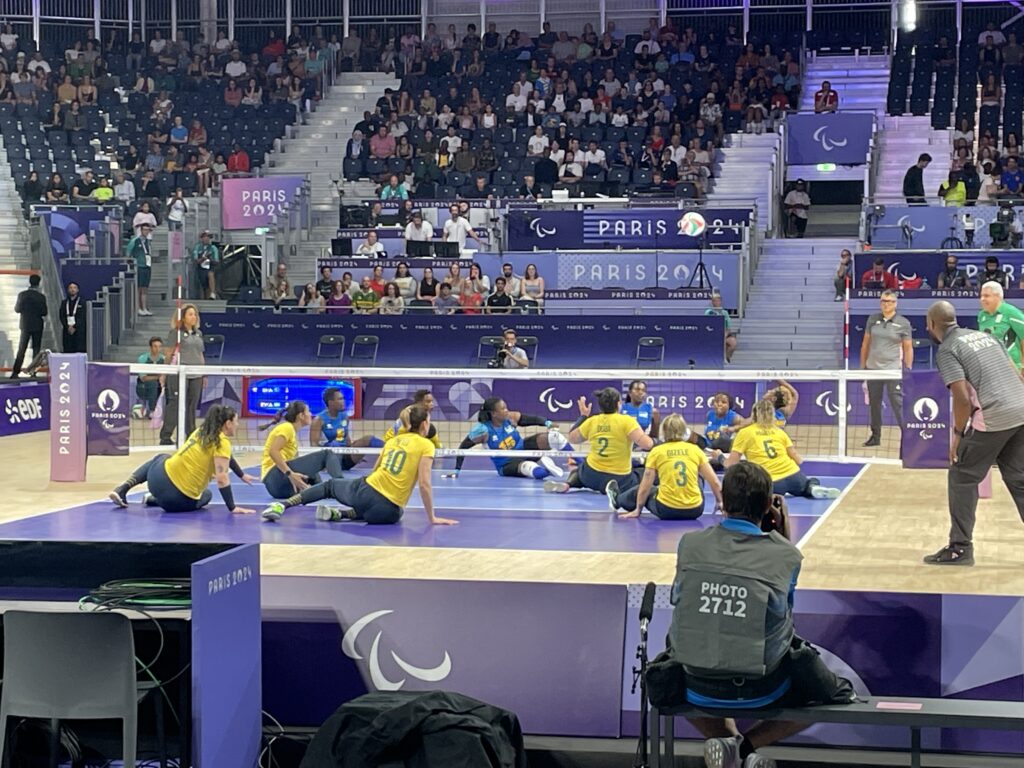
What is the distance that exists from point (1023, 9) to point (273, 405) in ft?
77.0

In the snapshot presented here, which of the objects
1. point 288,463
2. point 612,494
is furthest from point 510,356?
point 612,494

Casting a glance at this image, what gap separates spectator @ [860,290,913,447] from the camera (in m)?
17.3

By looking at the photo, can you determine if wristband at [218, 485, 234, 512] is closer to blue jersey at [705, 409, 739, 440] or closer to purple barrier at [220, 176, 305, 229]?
blue jersey at [705, 409, 739, 440]

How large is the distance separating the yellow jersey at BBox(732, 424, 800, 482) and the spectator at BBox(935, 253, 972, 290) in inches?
432

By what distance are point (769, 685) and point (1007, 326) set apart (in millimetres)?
8210

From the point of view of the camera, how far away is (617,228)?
26531 millimetres

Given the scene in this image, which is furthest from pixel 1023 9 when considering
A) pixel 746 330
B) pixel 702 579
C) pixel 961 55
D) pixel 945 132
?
pixel 702 579

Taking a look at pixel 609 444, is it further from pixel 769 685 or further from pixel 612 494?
pixel 769 685

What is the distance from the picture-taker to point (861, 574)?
10.4 m

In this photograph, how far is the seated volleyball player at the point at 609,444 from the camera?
1420 centimetres

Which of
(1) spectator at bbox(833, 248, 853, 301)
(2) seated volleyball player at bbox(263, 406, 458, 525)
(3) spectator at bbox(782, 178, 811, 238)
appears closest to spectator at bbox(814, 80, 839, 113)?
(3) spectator at bbox(782, 178, 811, 238)

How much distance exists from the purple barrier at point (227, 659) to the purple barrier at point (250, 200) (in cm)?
2185

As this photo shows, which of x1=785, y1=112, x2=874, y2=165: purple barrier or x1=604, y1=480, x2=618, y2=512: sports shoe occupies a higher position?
x1=785, y1=112, x2=874, y2=165: purple barrier

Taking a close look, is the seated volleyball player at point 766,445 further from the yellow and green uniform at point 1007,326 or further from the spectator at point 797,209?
the spectator at point 797,209
